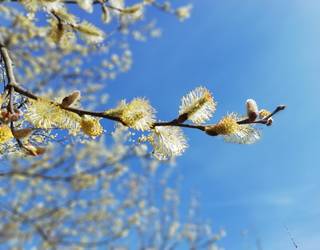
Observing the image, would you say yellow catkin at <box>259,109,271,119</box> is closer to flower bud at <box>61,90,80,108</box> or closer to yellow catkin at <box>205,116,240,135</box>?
yellow catkin at <box>205,116,240,135</box>

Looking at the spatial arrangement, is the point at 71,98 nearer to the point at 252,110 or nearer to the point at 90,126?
the point at 90,126

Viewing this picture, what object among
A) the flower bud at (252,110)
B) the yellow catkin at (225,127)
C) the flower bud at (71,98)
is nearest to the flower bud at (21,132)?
the flower bud at (71,98)

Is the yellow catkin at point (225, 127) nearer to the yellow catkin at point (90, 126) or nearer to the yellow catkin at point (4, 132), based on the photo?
the yellow catkin at point (90, 126)

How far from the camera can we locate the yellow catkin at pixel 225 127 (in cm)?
138

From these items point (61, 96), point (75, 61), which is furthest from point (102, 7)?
point (75, 61)

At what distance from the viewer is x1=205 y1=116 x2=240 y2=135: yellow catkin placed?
1.38 meters

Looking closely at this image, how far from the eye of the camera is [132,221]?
23.8 feet

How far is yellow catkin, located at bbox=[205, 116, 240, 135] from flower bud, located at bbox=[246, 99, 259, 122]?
0.16ft

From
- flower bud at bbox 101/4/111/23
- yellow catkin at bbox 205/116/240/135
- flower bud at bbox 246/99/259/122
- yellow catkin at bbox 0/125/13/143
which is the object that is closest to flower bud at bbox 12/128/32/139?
yellow catkin at bbox 0/125/13/143

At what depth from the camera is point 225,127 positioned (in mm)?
1382

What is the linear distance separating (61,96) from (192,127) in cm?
42

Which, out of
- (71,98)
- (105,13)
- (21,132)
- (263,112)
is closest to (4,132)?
(21,132)

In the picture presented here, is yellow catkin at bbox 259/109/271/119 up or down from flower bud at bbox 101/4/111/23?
down

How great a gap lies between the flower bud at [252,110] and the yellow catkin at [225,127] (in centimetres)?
5
